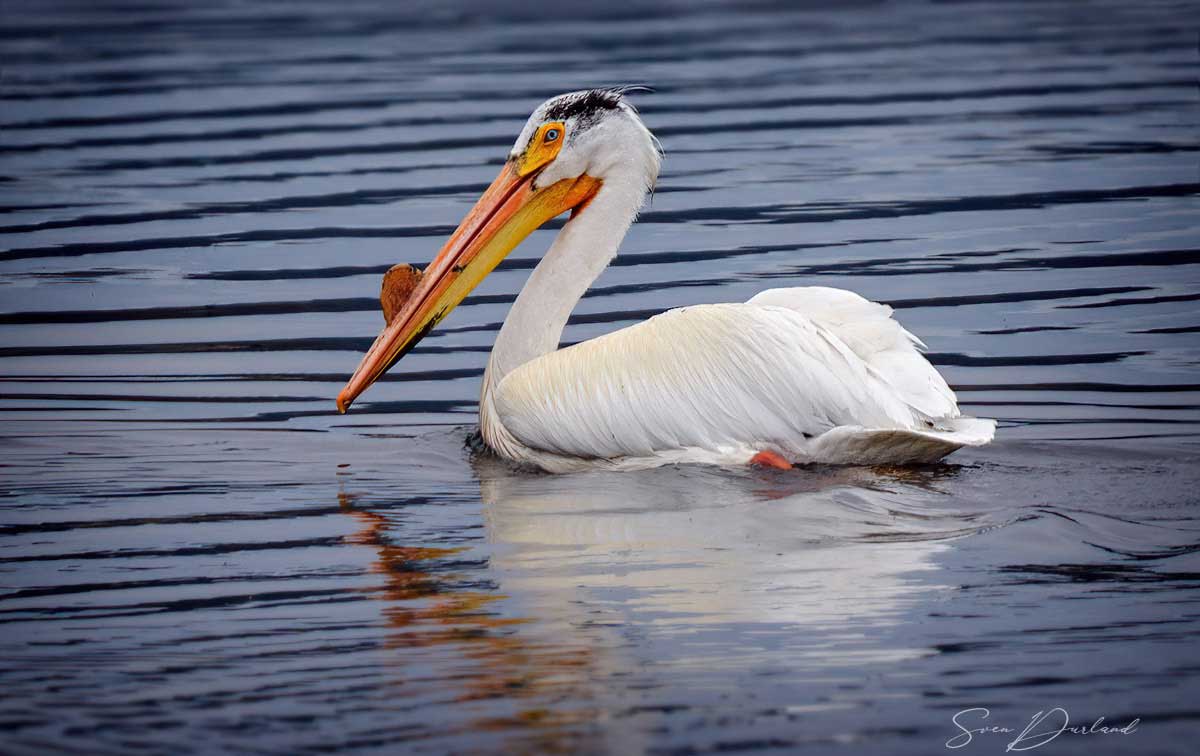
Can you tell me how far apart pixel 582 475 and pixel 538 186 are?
3.73 feet

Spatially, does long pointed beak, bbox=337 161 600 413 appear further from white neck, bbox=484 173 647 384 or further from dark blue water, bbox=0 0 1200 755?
dark blue water, bbox=0 0 1200 755

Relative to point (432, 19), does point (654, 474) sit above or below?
below

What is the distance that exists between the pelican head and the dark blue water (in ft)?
1.29

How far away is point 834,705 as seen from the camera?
341 cm

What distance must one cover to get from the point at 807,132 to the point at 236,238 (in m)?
4.34

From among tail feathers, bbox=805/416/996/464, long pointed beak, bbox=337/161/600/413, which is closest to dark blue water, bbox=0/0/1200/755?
tail feathers, bbox=805/416/996/464

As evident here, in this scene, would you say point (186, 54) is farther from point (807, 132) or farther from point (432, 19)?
point (807, 132)

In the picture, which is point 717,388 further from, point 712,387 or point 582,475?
point 582,475

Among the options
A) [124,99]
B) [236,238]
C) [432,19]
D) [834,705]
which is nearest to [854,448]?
[834,705]

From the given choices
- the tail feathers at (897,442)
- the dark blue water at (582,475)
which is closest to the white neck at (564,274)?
the dark blue water at (582,475)

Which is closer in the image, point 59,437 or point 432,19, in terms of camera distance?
point 59,437

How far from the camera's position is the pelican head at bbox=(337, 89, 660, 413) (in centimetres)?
581

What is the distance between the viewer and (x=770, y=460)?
198 inches

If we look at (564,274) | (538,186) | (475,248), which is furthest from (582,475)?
(538,186)
